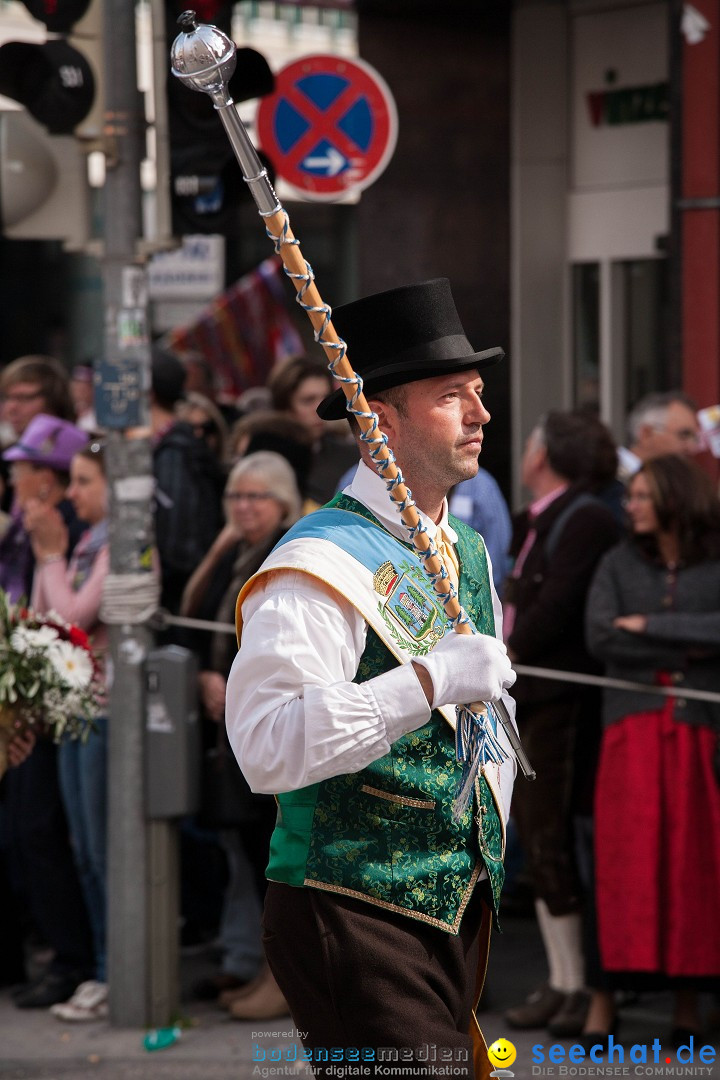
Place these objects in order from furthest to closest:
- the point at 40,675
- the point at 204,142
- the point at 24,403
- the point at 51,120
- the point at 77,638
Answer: the point at 24,403 → the point at 204,142 → the point at 51,120 → the point at 77,638 → the point at 40,675

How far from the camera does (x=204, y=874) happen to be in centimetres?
731

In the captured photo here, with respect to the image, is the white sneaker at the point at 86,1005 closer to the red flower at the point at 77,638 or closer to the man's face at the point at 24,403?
the red flower at the point at 77,638

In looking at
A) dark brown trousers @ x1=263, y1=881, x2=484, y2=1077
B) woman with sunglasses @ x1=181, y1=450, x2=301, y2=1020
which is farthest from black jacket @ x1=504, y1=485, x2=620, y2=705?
dark brown trousers @ x1=263, y1=881, x2=484, y2=1077

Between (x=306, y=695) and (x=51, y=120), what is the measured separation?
318 centimetres

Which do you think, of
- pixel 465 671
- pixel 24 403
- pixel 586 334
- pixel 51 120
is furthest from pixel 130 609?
pixel 586 334

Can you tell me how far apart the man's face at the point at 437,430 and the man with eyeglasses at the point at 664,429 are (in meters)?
3.59

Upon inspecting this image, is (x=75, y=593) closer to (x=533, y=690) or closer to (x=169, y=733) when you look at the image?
(x=169, y=733)

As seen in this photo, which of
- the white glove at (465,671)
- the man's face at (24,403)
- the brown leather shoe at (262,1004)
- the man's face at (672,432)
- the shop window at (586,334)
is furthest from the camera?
the shop window at (586,334)

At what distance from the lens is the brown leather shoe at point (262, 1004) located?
6176 millimetres

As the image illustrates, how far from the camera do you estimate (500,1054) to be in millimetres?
3932

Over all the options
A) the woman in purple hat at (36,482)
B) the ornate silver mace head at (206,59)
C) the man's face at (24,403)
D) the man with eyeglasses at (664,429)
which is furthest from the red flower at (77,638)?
the man's face at (24,403)

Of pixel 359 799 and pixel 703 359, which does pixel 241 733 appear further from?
pixel 703 359

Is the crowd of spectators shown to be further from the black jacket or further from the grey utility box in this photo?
the grey utility box

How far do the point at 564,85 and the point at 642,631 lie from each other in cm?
529
